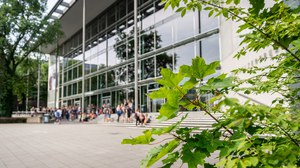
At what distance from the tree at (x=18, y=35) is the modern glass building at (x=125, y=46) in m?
3.38

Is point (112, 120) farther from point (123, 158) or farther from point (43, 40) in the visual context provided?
point (123, 158)

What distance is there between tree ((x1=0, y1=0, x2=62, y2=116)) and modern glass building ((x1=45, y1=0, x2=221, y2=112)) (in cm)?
338

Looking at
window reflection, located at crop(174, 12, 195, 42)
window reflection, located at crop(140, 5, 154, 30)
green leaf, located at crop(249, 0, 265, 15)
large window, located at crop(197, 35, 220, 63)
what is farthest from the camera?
window reflection, located at crop(140, 5, 154, 30)

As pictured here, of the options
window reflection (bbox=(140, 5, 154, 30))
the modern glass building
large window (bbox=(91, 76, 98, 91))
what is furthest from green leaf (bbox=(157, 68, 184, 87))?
large window (bbox=(91, 76, 98, 91))

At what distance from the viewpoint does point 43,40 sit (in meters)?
26.7

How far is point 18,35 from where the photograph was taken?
26016 mm

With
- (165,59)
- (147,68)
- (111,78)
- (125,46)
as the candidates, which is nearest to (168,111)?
(165,59)

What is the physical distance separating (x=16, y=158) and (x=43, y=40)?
2294 centimetres

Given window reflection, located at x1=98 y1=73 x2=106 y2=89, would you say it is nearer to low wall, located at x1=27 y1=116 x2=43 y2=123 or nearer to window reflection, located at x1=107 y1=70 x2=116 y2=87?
window reflection, located at x1=107 y1=70 x2=116 y2=87

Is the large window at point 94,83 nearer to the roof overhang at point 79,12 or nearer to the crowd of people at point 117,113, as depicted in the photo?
the crowd of people at point 117,113

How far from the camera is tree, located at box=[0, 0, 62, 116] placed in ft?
82.7

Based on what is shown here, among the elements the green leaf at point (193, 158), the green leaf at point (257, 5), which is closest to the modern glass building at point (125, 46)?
the green leaf at point (257, 5)

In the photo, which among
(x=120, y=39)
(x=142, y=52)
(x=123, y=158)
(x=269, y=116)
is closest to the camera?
(x=269, y=116)

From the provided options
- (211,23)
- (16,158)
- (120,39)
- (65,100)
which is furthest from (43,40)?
(16,158)
